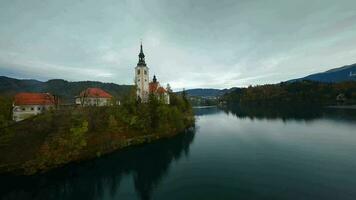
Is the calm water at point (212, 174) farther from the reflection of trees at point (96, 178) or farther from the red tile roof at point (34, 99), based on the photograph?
the red tile roof at point (34, 99)

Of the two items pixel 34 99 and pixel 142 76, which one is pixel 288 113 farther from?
pixel 34 99

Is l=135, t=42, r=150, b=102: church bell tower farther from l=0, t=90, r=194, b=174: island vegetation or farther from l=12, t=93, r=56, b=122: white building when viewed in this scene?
l=12, t=93, r=56, b=122: white building

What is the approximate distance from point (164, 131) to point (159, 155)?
600 inches

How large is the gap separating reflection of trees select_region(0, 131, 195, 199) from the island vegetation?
3.12 m

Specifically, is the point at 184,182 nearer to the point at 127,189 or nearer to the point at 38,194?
the point at 127,189

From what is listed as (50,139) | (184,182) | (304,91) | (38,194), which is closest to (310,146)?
(184,182)

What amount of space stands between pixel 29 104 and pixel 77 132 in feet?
93.2

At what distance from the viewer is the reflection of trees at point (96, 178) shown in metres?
26.2

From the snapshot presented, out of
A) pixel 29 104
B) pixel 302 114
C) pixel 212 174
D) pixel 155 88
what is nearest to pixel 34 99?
pixel 29 104

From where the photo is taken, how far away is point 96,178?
1206 inches

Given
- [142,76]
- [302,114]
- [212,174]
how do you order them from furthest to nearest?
[302,114] → [142,76] → [212,174]

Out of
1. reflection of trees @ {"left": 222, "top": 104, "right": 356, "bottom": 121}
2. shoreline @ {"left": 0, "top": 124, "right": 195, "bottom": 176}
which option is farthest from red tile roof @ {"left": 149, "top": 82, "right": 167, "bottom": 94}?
reflection of trees @ {"left": 222, "top": 104, "right": 356, "bottom": 121}

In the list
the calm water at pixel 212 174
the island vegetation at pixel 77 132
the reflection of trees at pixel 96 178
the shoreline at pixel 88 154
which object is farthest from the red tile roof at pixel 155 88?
the reflection of trees at pixel 96 178

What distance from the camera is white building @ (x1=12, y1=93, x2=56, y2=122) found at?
5525 cm
